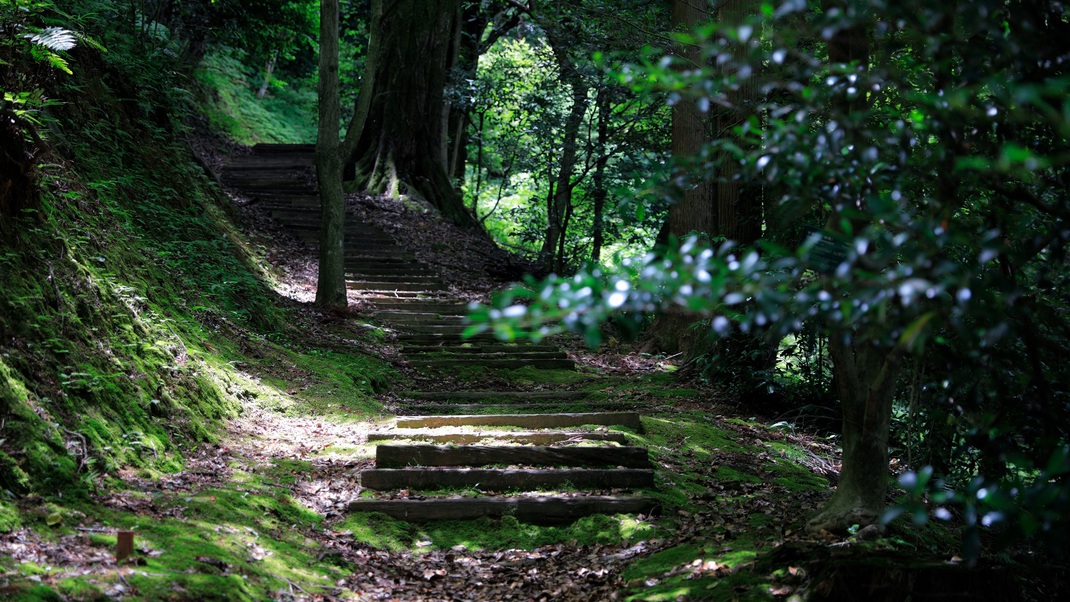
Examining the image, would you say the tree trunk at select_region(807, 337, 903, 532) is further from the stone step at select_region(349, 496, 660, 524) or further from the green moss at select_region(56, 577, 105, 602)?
the green moss at select_region(56, 577, 105, 602)

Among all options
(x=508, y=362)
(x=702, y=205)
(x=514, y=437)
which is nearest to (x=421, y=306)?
(x=508, y=362)

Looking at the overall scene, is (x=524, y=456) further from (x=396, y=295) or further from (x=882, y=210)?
(x=396, y=295)

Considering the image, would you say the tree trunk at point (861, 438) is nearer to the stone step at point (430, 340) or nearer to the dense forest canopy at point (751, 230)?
the dense forest canopy at point (751, 230)

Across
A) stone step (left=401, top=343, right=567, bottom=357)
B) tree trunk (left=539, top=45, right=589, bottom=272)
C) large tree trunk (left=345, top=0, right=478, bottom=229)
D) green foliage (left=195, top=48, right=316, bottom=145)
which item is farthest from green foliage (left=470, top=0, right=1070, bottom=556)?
green foliage (left=195, top=48, right=316, bottom=145)

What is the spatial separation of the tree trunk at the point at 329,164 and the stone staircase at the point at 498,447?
1091mm

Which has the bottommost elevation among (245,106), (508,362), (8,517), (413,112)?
(8,517)

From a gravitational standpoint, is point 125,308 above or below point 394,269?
below

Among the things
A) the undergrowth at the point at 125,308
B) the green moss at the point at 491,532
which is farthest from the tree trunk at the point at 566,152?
the green moss at the point at 491,532

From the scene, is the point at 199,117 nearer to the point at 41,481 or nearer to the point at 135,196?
the point at 135,196

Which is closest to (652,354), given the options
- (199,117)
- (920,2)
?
(920,2)

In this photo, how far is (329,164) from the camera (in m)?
9.98

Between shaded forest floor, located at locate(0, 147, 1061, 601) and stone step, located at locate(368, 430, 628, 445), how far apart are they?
31cm

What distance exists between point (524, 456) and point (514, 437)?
15.7 inches

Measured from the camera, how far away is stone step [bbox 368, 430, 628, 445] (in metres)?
6.04
